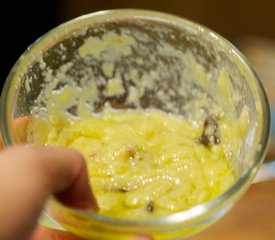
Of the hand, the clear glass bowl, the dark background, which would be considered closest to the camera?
the hand

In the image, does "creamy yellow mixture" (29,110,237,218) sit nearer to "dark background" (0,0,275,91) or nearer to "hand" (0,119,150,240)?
"hand" (0,119,150,240)

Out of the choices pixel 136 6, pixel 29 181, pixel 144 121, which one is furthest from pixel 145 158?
pixel 136 6

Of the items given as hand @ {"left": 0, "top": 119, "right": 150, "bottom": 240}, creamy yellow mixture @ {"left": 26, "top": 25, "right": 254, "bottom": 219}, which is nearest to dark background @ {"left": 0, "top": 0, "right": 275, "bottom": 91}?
creamy yellow mixture @ {"left": 26, "top": 25, "right": 254, "bottom": 219}

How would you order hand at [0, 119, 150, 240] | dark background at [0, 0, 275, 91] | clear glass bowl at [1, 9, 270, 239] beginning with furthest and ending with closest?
dark background at [0, 0, 275, 91]
clear glass bowl at [1, 9, 270, 239]
hand at [0, 119, 150, 240]

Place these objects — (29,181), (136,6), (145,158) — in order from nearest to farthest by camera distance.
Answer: (29,181) < (145,158) < (136,6)

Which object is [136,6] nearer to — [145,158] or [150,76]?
[150,76]

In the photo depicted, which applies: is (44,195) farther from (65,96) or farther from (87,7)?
(87,7)
